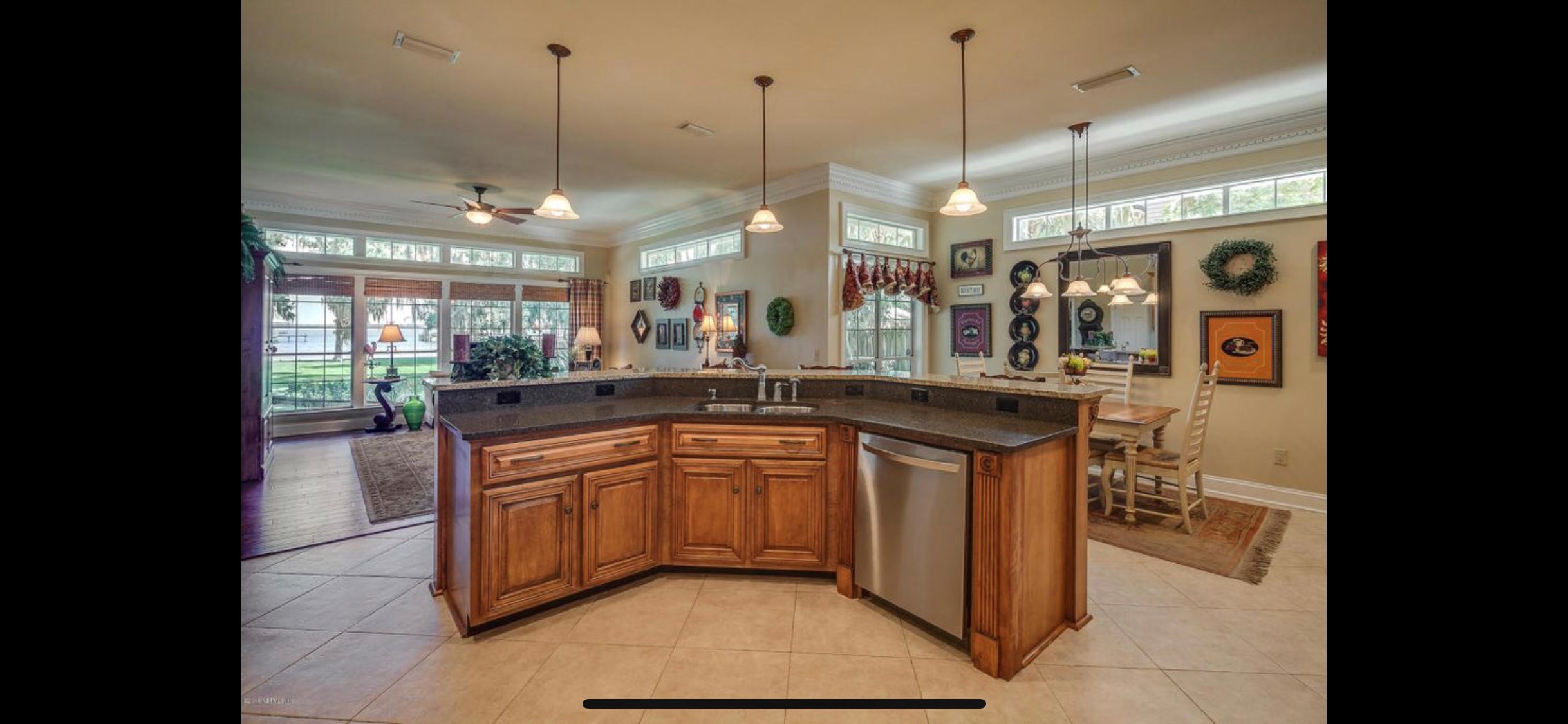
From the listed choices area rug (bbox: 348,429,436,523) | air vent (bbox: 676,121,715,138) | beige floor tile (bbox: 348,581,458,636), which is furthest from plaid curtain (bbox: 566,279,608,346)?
beige floor tile (bbox: 348,581,458,636)

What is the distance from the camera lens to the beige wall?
3895mm

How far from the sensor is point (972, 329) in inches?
220

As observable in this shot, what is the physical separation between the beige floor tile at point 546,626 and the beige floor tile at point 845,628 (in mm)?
897

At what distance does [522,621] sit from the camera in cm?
237

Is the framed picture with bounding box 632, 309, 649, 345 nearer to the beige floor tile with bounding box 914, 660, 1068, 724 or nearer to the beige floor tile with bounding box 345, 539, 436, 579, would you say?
the beige floor tile with bounding box 345, 539, 436, 579

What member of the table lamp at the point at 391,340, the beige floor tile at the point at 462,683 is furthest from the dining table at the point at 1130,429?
the table lamp at the point at 391,340

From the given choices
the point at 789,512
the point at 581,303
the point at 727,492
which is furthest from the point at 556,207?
Answer: the point at 581,303

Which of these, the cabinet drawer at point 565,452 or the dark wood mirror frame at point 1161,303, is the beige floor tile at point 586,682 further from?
the dark wood mirror frame at point 1161,303

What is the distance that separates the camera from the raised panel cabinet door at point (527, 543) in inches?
87.7

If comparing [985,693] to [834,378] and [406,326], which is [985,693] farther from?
[406,326]

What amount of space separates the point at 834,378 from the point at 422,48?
2766 millimetres
